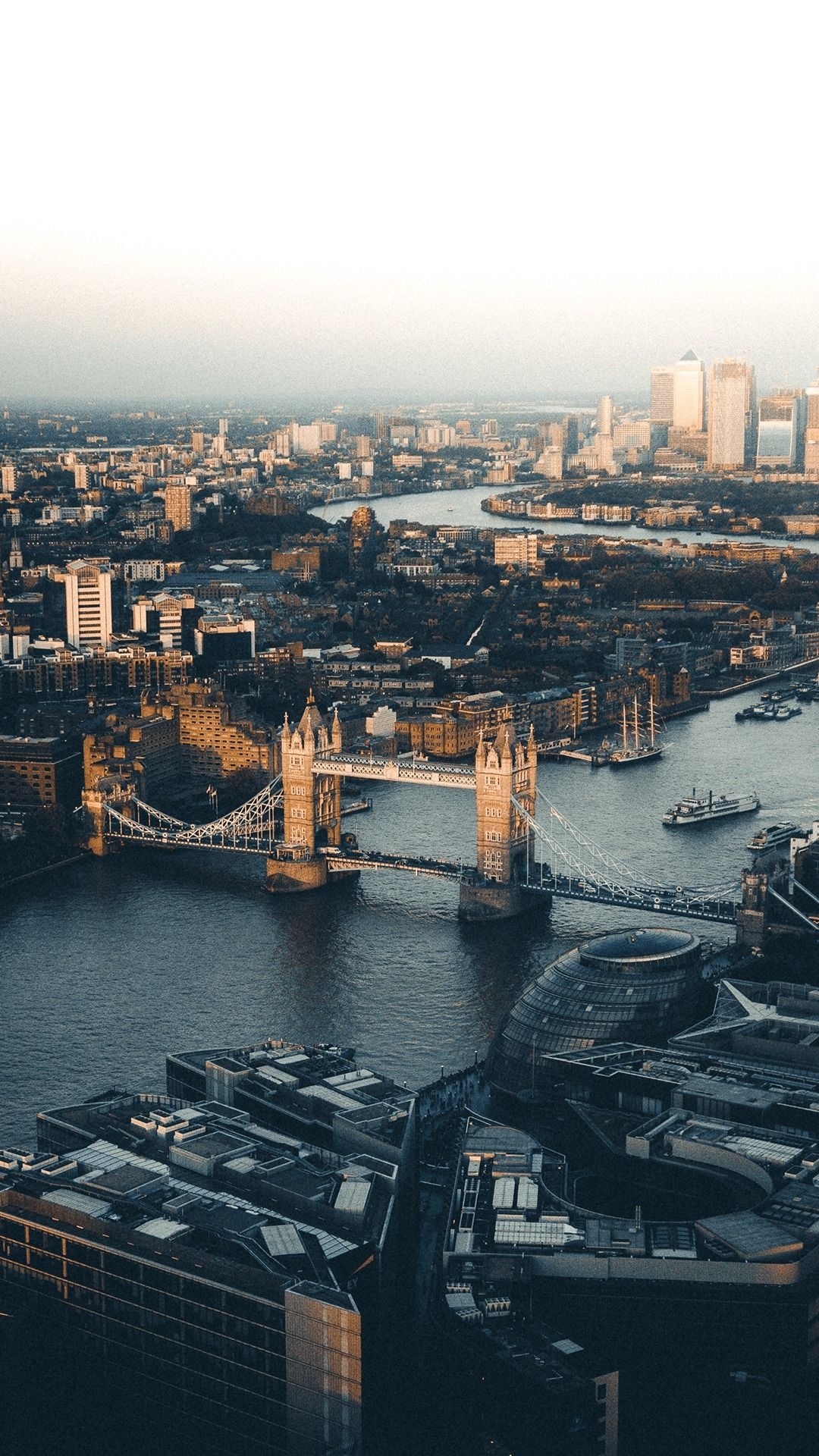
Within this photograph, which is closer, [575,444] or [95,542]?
[95,542]

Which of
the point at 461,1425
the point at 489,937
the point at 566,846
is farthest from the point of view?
the point at 566,846

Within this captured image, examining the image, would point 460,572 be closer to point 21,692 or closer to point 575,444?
point 21,692

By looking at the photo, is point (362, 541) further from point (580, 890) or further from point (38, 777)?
point (580, 890)

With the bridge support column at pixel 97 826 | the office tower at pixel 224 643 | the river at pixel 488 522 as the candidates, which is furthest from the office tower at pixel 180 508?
the bridge support column at pixel 97 826

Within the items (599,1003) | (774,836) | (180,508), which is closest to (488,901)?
(774,836)

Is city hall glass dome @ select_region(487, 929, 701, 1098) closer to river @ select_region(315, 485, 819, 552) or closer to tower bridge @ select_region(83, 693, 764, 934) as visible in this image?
tower bridge @ select_region(83, 693, 764, 934)

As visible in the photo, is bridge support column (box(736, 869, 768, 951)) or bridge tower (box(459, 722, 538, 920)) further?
bridge tower (box(459, 722, 538, 920))

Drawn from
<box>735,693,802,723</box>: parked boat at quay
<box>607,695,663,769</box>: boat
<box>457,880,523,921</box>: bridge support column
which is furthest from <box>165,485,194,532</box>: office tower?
<box>457,880,523,921</box>: bridge support column

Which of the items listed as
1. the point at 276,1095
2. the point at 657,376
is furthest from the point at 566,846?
the point at 657,376
